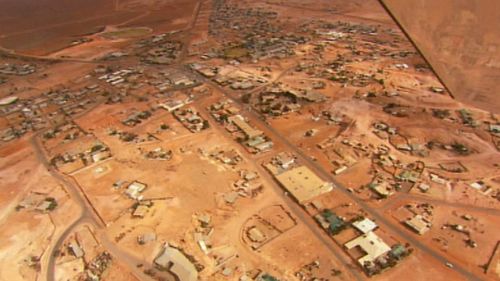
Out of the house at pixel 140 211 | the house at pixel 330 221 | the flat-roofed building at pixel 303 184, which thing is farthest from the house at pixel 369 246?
the house at pixel 140 211

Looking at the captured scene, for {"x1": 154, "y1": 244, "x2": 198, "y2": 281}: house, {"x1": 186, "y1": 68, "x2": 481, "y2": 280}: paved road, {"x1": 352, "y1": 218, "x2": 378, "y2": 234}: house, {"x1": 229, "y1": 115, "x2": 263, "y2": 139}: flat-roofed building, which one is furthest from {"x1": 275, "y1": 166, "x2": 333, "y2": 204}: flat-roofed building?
{"x1": 154, "y1": 244, "x2": 198, "y2": 281}: house

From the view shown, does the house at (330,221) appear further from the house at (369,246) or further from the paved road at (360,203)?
the paved road at (360,203)

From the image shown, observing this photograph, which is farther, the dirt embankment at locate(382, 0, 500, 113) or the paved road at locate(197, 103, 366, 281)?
the paved road at locate(197, 103, 366, 281)

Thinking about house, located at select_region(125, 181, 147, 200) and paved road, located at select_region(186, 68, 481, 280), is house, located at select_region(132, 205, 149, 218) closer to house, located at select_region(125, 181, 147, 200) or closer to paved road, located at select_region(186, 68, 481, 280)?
house, located at select_region(125, 181, 147, 200)

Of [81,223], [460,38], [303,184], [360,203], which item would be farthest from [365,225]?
[81,223]

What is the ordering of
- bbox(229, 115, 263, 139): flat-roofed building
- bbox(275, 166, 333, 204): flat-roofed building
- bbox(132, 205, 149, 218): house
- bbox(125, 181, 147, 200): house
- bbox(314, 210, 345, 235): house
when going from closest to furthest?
bbox(314, 210, 345, 235): house
bbox(132, 205, 149, 218): house
bbox(275, 166, 333, 204): flat-roofed building
bbox(125, 181, 147, 200): house
bbox(229, 115, 263, 139): flat-roofed building

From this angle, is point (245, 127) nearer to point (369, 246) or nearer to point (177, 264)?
point (177, 264)

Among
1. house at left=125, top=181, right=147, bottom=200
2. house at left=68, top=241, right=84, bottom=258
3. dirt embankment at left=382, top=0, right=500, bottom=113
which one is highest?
dirt embankment at left=382, top=0, right=500, bottom=113
